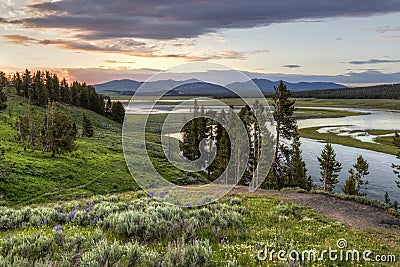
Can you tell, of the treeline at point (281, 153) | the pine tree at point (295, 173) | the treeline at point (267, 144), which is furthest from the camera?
the pine tree at point (295, 173)

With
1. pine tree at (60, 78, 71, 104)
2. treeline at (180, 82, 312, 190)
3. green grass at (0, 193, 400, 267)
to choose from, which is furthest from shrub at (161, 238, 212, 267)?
pine tree at (60, 78, 71, 104)

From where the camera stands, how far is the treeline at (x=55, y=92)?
334ft

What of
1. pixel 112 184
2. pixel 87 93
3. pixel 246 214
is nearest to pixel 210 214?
pixel 246 214

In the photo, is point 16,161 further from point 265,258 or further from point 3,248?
point 265,258

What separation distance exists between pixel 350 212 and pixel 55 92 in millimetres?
114346

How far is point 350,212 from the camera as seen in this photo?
1745 cm

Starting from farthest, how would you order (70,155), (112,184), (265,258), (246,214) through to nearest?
(70,155)
(112,184)
(246,214)
(265,258)

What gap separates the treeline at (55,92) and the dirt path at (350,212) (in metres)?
91.6

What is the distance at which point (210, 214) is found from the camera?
33.6 ft

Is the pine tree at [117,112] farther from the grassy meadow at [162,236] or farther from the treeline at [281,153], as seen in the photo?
the grassy meadow at [162,236]

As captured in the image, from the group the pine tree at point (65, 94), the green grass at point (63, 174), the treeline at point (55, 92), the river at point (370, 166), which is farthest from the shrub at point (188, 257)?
the pine tree at point (65, 94)

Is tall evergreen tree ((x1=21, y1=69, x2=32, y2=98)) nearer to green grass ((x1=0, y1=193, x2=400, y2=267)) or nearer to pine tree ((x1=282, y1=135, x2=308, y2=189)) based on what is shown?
pine tree ((x1=282, y1=135, x2=308, y2=189))

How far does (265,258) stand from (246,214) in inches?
249

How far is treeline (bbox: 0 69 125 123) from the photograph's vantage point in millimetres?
101875
